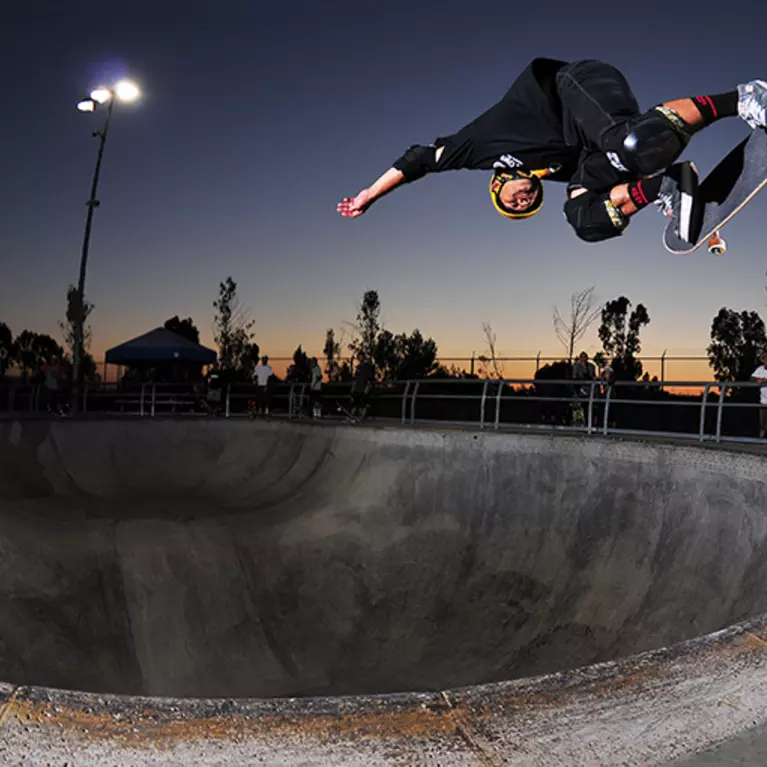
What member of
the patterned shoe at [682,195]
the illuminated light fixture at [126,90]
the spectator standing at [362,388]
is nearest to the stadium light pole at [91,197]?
the illuminated light fixture at [126,90]

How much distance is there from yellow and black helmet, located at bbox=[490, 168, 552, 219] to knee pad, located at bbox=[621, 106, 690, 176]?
60cm

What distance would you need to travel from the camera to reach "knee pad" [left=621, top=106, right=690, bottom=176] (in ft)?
8.11

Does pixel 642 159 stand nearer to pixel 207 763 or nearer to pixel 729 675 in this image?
pixel 729 675

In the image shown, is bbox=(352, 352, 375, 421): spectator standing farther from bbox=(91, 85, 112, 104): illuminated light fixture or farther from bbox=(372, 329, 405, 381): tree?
bbox=(372, 329, 405, 381): tree

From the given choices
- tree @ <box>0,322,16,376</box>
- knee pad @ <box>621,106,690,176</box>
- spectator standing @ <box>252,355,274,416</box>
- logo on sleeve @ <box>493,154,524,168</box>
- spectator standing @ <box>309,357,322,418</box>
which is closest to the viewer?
knee pad @ <box>621,106,690,176</box>

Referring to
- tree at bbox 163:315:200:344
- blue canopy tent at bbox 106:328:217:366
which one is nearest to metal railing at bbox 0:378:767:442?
blue canopy tent at bbox 106:328:217:366

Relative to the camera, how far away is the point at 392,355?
119ft

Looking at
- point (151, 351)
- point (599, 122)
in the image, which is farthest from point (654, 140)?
point (151, 351)

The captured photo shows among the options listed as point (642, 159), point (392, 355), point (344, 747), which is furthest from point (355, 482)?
point (392, 355)

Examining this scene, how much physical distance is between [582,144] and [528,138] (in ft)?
0.81

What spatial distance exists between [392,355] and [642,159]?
33.7 meters

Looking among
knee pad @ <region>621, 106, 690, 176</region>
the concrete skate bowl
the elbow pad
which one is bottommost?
the concrete skate bowl

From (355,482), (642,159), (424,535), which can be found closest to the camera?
(642,159)

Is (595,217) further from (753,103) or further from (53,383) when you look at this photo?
(53,383)
